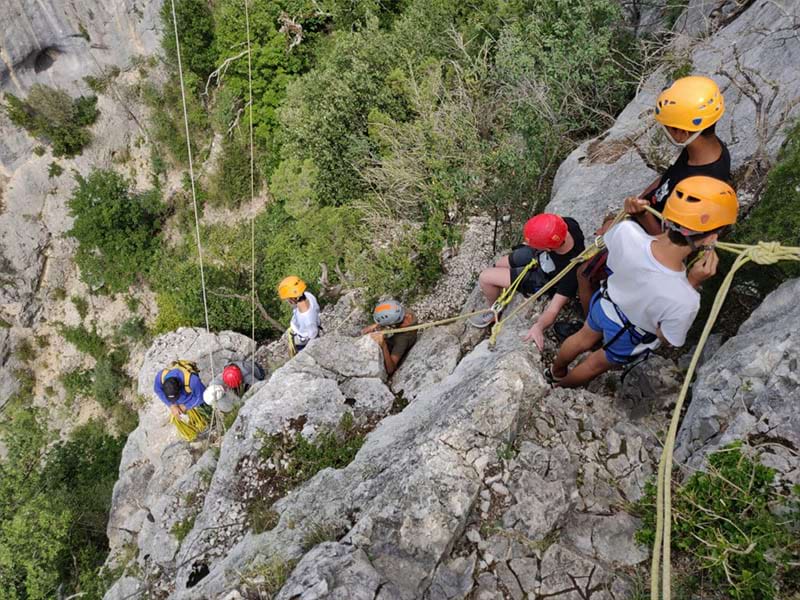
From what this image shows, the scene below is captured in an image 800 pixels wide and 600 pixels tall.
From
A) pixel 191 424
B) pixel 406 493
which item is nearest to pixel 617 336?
pixel 406 493

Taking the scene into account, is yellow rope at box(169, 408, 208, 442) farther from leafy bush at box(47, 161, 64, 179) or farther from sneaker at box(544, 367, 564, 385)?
leafy bush at box(47, 161, 64, 179)

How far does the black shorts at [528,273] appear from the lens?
184 inches

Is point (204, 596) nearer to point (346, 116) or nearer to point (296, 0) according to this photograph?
point (346, 116)

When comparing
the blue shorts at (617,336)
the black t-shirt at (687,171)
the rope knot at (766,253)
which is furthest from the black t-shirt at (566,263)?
→ the rope knot at (766,253)

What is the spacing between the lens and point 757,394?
124 inches

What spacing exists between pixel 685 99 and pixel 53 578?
459 inches

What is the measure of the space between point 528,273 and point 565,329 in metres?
0.64

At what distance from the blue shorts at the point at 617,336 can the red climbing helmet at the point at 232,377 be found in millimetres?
5823

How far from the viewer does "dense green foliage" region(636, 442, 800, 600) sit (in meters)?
2.49

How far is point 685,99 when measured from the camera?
3.05 meters

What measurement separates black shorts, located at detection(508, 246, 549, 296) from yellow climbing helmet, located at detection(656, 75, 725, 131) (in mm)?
1777

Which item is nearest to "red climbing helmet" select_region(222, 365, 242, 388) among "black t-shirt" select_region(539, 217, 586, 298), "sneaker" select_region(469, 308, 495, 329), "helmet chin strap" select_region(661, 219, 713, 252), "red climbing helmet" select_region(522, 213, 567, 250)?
"sneaker" select_region(469, 308, 495, 329)

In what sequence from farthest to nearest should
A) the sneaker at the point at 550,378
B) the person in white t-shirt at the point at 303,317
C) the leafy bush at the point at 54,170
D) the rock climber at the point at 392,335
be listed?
1. the leafy bush at the point at 54,170
2. the person in white t-shirt at the point at 303,317
3. the rock climber at the point at 392,335
4. the sneaker at the point at 550,378

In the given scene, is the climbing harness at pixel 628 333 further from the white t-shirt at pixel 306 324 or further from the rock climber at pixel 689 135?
the white t-shirt at pixel 306 324
